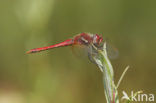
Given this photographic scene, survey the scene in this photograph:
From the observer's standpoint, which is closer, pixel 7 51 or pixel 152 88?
pixel 152 88

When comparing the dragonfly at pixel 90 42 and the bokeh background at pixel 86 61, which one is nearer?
the dragonfly at pixel 90 42

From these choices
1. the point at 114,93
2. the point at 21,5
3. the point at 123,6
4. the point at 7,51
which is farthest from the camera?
the point at 7,51

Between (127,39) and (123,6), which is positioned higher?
(123,6)

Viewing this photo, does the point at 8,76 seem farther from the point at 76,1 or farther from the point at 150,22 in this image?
the point at 150,22

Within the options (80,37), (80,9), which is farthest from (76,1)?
(80,37)

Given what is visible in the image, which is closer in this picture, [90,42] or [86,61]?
[90,42]

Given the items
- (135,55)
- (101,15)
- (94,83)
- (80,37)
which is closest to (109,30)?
(101,15)

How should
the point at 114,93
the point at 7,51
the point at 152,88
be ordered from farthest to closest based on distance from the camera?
the point at 7,51
the point at 152,88
the point at 114,93

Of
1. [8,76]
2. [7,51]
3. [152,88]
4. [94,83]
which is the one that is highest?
[7,51]

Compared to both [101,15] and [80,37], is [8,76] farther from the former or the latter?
[80,37]

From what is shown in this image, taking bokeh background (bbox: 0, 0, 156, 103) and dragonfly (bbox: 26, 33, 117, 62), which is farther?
bokeh background (bbox: 0, 0, 156, 103)
